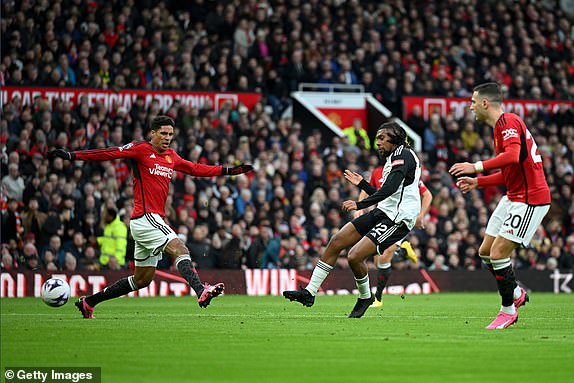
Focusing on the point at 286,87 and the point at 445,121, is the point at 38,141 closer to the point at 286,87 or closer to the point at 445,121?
the point at 286,87

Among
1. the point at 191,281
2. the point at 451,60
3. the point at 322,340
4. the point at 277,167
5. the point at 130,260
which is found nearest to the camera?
the point at 322,340

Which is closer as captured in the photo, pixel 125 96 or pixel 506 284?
pixel 506 284

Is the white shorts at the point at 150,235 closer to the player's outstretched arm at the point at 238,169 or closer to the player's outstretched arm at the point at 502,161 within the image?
the player's outstretched arm at the point at 238,169

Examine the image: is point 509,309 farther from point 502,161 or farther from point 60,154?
point 60,154

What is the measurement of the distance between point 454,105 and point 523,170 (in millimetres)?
18114

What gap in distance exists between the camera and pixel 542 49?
32.6 metres

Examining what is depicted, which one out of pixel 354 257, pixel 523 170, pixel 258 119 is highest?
pixel 258 119

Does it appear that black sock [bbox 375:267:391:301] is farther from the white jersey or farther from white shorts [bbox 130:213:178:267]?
white shorts [bbox 130:213:178:267]

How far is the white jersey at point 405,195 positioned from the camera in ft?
45.2

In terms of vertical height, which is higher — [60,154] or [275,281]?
[60,154]

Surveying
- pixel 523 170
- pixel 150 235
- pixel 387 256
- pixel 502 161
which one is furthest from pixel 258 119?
pixel 502 161

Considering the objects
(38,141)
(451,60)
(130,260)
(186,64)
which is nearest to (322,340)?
(130,260)

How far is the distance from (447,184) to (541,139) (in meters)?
3.60

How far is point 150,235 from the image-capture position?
13641 millimetres
